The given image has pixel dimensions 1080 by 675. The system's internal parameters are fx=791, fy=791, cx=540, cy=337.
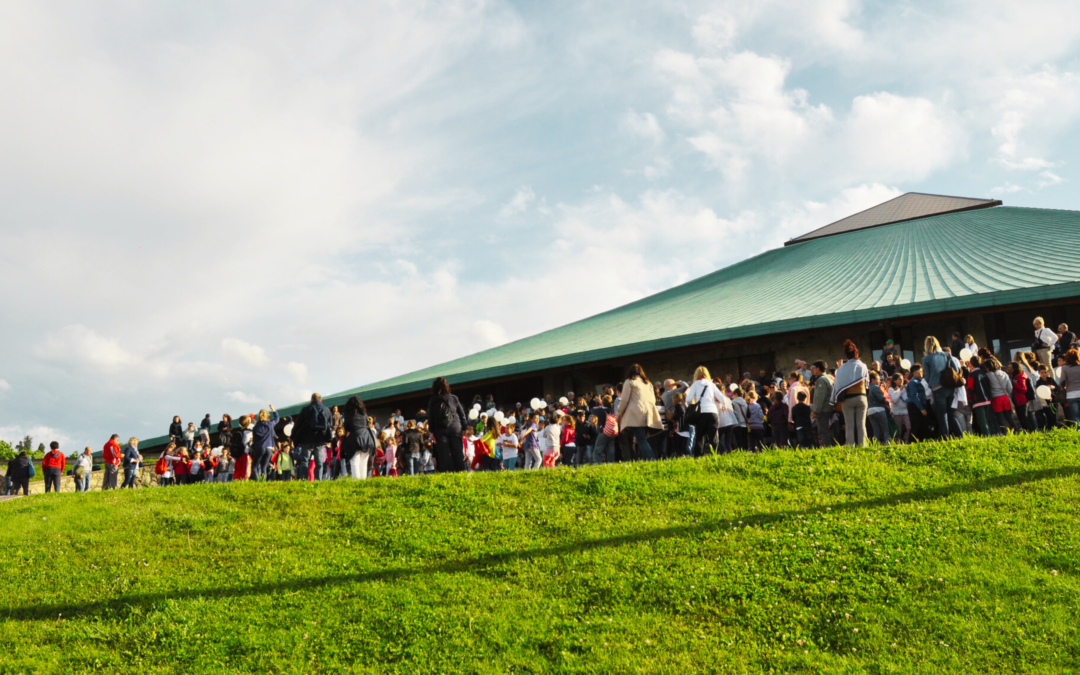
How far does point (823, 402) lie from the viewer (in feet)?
38.2

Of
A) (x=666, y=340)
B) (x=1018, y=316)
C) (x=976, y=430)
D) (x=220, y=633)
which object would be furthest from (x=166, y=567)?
(x=1018, y=316)

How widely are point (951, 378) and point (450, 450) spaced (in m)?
7.48

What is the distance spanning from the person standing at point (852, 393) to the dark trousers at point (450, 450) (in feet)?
17.9

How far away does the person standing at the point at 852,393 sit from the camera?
10.9m

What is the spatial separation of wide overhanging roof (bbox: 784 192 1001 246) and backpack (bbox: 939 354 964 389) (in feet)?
76.7

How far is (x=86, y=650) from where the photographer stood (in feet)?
21.4

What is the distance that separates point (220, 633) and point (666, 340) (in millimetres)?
15708

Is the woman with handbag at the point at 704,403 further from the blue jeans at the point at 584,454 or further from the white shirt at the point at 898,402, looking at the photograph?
the blue jeans at the point at 584,454

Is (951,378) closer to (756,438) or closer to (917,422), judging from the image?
(917,422)

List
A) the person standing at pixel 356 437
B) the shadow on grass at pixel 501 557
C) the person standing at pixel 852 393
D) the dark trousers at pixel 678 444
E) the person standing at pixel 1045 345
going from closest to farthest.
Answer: the shadow on grass at pixel 501 557 → the person standing at pixel 852 393 → the person standing at pixel 356 437 → the dark trousers at pixel 678 444 → the person standing at pixel 1045 345

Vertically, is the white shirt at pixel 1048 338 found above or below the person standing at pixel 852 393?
above

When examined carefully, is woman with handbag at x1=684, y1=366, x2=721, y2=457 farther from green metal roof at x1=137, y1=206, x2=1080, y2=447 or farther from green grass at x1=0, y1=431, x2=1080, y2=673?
green metal roof at x1=137, y1=206, x2=1080, y2=447

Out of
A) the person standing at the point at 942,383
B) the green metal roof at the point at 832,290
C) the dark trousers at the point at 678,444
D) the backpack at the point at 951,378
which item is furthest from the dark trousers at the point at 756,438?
the green metal roof at the point at 832,290

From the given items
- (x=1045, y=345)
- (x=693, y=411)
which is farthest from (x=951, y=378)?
(x=1045, y=345)
